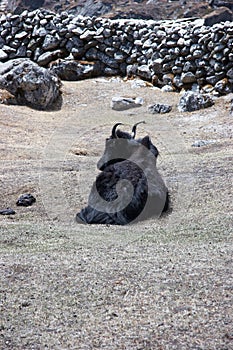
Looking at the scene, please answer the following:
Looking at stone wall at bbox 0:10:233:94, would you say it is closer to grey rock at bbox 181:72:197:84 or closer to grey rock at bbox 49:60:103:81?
grey rock at bbox 181:72:197:84

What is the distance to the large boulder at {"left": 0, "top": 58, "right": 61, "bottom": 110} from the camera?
1313 cm

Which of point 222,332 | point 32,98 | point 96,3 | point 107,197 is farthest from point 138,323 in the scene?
point 96,3

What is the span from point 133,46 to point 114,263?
1230 centimetres

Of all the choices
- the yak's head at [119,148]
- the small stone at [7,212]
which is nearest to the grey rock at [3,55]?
the yak's head at [119,148]

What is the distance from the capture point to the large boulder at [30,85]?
43.1 ft

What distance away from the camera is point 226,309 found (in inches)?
117

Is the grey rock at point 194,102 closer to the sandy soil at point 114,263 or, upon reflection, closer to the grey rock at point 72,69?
the sandy soil at point 114,263

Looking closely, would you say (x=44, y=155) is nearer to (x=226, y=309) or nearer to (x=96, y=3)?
(x=226, y=309)

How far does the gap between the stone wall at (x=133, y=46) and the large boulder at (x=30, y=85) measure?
259 cm

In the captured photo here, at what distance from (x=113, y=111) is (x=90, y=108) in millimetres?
720

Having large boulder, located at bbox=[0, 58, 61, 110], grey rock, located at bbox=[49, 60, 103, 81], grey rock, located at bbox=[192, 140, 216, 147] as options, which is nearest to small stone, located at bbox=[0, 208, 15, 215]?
grey rock, located at bbox=[192, 140, 216, 147]

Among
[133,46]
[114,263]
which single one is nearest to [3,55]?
[133,46]

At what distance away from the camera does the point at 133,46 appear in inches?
607

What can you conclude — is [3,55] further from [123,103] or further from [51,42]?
[123,103]
